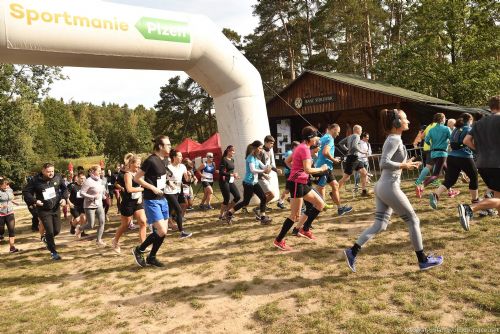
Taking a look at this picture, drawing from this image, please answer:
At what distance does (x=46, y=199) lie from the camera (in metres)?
6.59

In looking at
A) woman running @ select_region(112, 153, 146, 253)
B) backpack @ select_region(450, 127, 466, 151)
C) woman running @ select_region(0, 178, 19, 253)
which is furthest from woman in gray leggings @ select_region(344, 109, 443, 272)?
woman running @ select_region(0, 178, 19, 253)

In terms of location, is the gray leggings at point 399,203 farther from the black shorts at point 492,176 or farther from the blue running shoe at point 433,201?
the blue running shoe at point 433,201

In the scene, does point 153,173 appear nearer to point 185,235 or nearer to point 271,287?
point 185,235

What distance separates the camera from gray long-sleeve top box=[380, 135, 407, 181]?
13.6ft

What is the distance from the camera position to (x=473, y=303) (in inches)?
139

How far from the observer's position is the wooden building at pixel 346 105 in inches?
714

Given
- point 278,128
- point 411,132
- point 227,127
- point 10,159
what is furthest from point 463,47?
point 10,159

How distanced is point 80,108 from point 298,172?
104m

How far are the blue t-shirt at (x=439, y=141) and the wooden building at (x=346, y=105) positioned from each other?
Result: 994 cm

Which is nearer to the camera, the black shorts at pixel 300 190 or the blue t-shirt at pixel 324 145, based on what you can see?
the black shorts at pixel 300 190

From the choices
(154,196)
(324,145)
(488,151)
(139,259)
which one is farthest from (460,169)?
(139,259)

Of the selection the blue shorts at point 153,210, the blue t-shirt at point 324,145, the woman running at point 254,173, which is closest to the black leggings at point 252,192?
the woman running at point 254,173

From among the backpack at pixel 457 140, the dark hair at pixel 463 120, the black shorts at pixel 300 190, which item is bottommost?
the black shorts at pixel 300 190

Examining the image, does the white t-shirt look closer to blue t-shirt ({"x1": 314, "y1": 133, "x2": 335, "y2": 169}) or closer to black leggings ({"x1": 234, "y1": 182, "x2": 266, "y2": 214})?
black leggings ({"x1": 234, "y1": 182, "x2": 266, "y2": 214})
